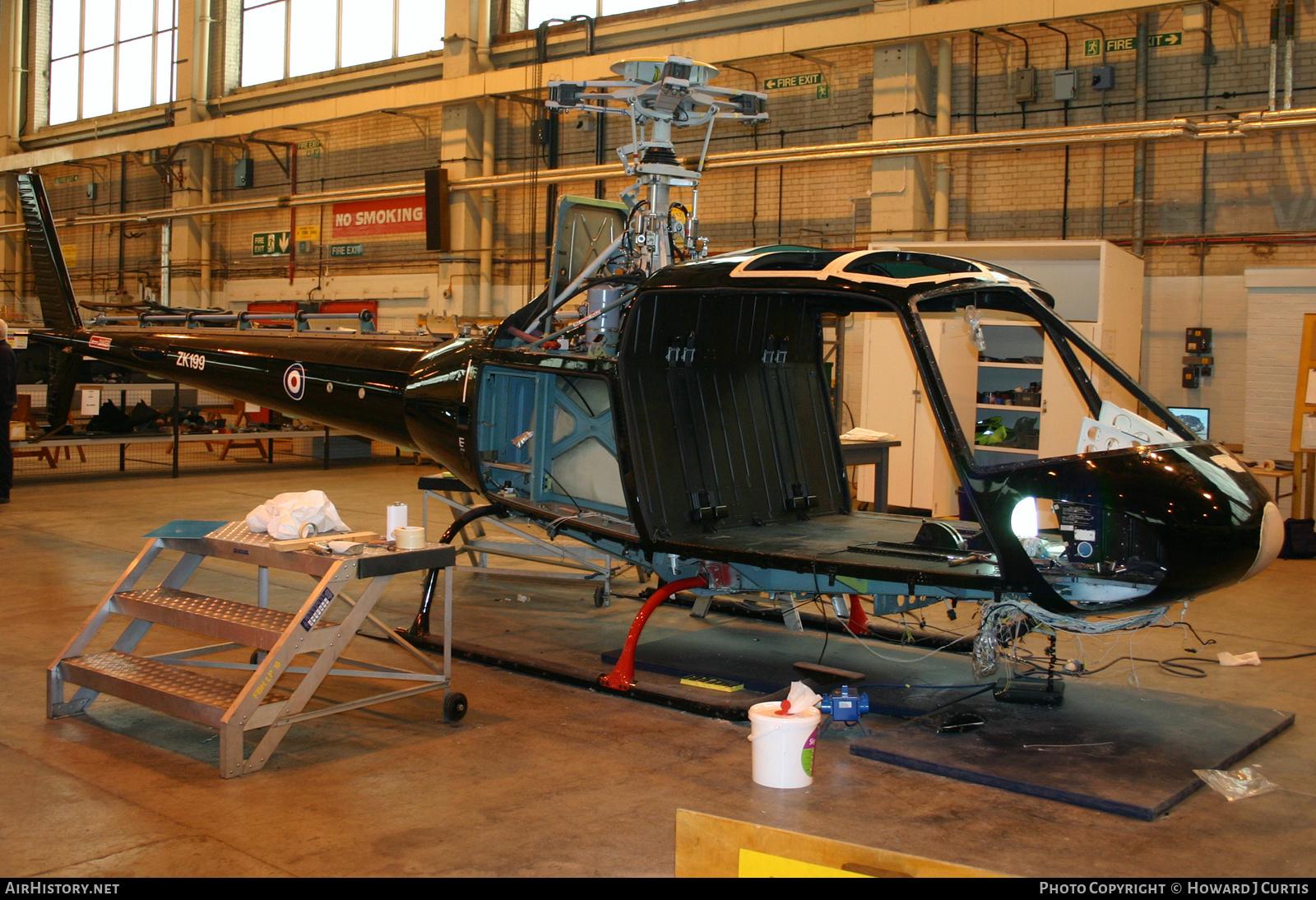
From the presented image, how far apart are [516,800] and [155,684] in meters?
1.58

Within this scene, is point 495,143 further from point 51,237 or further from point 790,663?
point 790,663

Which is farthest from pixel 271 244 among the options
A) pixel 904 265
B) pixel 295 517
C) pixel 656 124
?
pixel 904 265

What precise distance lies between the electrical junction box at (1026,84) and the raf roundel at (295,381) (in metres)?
9.09

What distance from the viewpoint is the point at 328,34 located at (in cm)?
1939

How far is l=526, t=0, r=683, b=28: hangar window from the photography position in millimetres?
15828

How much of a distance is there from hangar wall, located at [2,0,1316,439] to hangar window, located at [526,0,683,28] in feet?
0.96

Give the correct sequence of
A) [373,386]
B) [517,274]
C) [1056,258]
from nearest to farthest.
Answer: [373,386], [1056,258], [517,274]

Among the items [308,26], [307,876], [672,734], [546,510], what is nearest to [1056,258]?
[546,510]

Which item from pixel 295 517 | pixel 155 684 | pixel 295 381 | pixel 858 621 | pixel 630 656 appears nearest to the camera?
pixel 155 684

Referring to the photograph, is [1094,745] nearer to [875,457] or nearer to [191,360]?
[875,457]

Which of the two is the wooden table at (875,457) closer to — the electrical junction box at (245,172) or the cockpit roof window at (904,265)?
the cockpit roof window at (904,265)

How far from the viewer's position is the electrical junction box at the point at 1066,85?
12.3 meters

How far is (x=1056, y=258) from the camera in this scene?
11.3 metres

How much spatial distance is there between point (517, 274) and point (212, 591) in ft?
35.3
